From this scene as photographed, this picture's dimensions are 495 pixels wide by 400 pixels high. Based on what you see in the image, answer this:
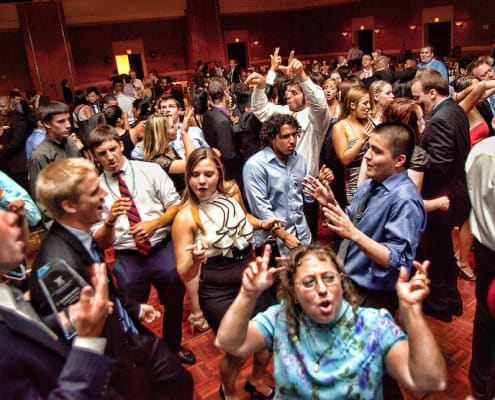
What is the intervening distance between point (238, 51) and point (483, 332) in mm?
19673

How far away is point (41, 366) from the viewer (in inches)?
49.2

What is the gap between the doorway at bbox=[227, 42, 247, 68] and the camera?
1992cm

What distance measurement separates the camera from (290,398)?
1579mm

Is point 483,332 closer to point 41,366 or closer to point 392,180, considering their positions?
point 392,180

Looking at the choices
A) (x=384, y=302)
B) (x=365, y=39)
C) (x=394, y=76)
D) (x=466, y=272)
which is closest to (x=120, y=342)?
(x=384, y=302)

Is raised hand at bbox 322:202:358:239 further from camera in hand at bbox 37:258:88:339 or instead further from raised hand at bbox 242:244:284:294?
camera in hand at bbox 37:258:88:339

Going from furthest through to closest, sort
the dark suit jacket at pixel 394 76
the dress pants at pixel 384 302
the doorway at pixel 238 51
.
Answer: the doorway at pixel 238 51, the dark suit jacket at pixel 394 76, the dress pants at pixel 384 302

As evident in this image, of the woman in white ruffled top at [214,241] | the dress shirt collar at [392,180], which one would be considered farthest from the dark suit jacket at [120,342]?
the dress shirt collar at [392,180]

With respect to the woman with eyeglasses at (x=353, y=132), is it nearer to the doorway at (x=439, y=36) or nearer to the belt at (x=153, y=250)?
the belt at (x=153, y=250)

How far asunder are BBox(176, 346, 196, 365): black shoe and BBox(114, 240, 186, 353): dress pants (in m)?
0.26

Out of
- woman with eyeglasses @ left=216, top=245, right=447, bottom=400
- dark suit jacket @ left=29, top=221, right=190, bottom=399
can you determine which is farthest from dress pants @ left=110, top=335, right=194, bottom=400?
woman with eyeglasses @ left=216, top=245, right=447, bottom=400

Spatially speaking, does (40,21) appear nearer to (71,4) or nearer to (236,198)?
(71,4)

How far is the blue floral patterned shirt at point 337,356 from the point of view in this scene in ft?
4.88

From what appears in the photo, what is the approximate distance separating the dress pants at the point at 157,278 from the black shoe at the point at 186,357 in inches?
10.2
